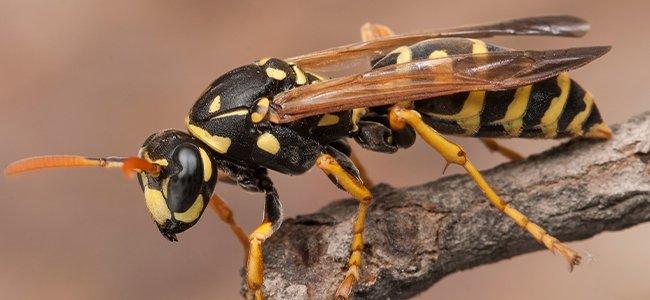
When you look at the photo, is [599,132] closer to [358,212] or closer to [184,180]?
[358,212]

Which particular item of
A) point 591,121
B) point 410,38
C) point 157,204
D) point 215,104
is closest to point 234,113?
point 215,104

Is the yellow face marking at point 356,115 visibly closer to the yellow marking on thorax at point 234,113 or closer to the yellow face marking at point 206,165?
the yellow marking on thorax at point 234,113

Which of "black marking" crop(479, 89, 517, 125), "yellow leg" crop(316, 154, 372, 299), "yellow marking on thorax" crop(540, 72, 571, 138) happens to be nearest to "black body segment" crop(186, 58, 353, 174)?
"yellow leg" crop(316, 154, 372, 299)

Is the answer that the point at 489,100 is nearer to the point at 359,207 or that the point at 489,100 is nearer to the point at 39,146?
the point at 359,207

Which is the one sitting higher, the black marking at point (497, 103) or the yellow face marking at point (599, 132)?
the black marking at point (497, 103)

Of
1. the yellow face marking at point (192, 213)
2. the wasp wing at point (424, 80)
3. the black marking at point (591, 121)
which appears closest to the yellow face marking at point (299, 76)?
the wasp wing at point (424, 80)

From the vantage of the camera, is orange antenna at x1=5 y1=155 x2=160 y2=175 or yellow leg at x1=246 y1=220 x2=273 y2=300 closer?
orange antenna at x1=5 y1=155 x2=160 y2=175

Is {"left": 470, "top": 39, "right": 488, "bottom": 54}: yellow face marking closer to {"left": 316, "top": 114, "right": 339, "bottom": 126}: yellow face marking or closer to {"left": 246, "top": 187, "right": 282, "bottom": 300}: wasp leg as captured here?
{"left": 316, "top": 114, "right": 339, "bottom": 126}: yellow face marking
